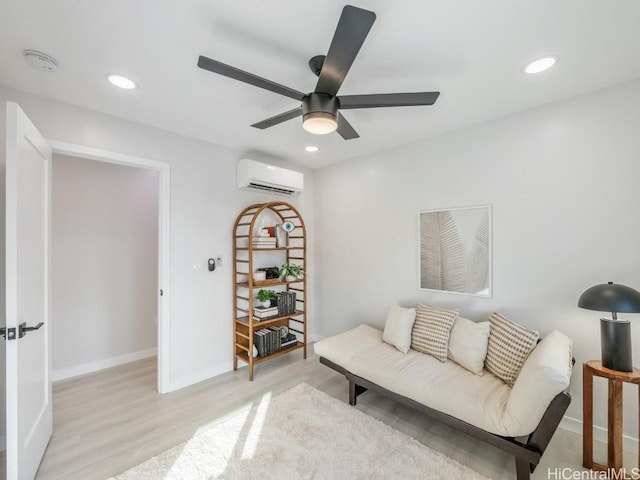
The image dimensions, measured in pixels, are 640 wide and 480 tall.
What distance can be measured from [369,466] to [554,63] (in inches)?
111

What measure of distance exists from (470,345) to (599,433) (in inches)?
40.0

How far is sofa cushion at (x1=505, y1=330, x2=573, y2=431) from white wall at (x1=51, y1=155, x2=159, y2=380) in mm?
3924

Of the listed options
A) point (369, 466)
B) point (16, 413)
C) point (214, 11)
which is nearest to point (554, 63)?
point (214, 11)

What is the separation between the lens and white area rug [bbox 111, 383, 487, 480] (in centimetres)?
176

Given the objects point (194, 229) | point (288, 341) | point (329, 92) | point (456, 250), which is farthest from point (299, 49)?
point (288, 341)

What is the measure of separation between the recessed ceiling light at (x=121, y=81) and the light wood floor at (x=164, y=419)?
2565 mm

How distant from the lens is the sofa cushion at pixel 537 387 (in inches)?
60.4

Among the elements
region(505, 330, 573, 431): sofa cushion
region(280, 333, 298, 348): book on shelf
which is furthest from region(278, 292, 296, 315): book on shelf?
region(505, 330, 573, 431): sofa cushion

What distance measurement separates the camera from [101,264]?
3344 millimetres

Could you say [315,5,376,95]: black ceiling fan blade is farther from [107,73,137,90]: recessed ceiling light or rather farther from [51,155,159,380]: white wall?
[51,155,159,380]: white wall

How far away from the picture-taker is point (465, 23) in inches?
56.7

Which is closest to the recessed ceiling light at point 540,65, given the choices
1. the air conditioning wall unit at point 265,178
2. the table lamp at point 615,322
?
the table lamp at point 615,322

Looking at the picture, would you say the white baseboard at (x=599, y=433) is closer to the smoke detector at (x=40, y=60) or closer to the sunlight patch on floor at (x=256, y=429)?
the sunlight patch on floor at (x=256, y=429)

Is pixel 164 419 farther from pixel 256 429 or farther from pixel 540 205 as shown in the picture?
pixel 540 205
